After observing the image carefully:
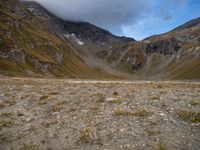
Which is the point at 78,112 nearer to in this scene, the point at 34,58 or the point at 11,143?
the point at 11,143

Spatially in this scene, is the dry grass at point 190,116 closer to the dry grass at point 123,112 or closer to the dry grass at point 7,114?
the dry grass at point 123,112

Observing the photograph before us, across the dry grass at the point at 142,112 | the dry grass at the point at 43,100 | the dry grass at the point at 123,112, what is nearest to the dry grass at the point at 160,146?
the dry grass at the point at 142,112

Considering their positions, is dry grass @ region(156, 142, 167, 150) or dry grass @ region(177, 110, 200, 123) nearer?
dry grass @ region(156, 142, 167, 150)

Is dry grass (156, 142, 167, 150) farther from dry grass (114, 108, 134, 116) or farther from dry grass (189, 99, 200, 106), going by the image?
dry grass (189, 99, 200, 106)

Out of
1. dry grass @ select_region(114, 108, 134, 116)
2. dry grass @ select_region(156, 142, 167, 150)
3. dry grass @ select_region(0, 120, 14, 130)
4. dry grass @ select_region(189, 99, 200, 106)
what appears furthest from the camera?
dry grass @ select_region(189, 99, 200, 106)

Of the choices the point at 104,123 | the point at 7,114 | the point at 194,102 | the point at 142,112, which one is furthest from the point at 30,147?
the point at 194,102

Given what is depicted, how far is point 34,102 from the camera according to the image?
21625 millimetres

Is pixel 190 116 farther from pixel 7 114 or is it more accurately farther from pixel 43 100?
pixel 7 114

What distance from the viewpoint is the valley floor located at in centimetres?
1352

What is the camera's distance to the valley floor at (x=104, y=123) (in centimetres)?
1352

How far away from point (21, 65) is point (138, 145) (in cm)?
15216

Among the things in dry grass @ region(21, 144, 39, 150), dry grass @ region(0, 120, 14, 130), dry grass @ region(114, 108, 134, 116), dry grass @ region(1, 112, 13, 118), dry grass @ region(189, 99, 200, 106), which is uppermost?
dry grass @ region(189, 99, 200, 106)

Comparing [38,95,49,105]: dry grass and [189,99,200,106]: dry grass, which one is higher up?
[189,99,200,106]: dry grass

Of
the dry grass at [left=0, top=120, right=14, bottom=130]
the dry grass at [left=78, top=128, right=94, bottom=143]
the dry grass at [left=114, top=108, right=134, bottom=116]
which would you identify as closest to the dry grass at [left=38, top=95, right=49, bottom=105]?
the dry grass at [left=0, top=120, right=14, bottom=130]
